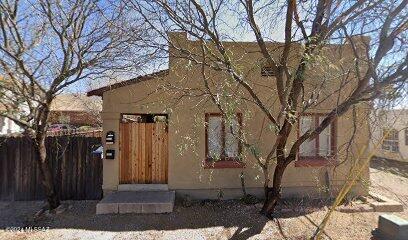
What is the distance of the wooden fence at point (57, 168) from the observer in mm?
9281

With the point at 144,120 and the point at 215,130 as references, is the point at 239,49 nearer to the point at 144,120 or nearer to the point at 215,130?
the point at 215,130

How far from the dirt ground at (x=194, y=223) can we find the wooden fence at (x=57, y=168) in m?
0.47

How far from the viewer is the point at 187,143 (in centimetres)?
910

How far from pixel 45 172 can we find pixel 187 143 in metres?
3.69

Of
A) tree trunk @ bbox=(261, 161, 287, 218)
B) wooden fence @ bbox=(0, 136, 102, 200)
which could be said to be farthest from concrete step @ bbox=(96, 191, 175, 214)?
tree trunk @ bbox=(261, 161, 287, 218)

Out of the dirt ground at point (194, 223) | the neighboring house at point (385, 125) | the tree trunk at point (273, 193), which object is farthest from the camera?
the tree trunk at point (273, 193)

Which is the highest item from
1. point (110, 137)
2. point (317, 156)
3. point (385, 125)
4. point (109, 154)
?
point (385, 125)

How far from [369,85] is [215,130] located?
4089 mm

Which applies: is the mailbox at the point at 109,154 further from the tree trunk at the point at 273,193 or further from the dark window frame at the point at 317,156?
the dark window frame at the point at 317,156

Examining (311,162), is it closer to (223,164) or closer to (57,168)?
(223,164)

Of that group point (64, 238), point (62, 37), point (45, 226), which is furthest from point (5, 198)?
point (62, 37)

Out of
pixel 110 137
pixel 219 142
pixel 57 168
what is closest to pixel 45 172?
pixel 57 168

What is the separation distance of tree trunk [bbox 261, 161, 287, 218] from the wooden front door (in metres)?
2.98

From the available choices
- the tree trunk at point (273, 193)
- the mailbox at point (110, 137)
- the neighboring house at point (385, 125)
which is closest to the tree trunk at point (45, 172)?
the mailbox at point (110, 137)
